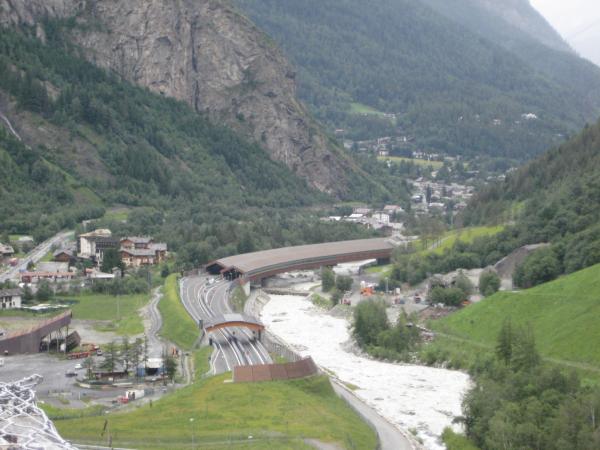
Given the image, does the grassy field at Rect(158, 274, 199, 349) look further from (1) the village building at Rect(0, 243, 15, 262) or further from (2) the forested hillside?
(2) the forested hillside

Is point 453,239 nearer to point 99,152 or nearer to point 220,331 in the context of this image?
point 220,331

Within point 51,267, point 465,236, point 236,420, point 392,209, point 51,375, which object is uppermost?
point 465,236

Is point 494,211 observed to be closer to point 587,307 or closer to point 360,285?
point 360,285

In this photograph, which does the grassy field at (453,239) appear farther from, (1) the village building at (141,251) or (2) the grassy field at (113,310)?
(2) the grassy field at (113,310)

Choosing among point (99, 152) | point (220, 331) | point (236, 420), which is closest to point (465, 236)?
point (220, 331)

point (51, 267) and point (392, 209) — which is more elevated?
point (392, 209)

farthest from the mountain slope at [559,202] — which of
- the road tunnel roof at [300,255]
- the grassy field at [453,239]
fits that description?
the road tunnel roof at [300,255]

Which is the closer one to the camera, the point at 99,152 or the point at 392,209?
the point at 99,152

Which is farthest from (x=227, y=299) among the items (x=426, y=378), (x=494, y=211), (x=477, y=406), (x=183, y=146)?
(x=183, y=146)
